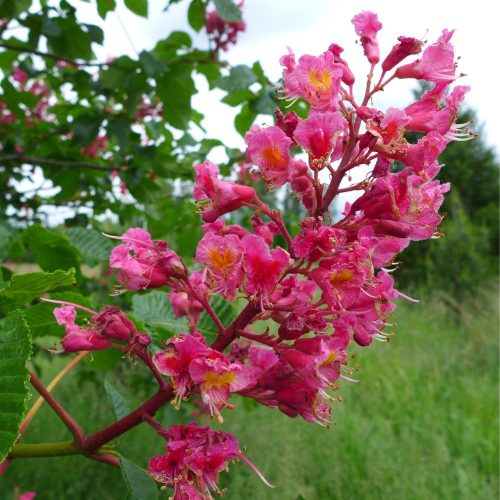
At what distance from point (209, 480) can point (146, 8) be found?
1545 millimetres

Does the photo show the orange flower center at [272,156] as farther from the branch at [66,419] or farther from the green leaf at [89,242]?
the green leaf at [89,242]

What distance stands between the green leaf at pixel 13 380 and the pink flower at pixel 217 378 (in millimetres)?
229

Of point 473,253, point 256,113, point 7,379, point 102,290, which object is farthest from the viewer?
point 473,253

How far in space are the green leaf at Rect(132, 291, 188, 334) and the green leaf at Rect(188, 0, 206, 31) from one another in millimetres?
1159

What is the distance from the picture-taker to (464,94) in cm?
93

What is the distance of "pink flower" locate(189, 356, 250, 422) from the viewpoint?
82 centimetres

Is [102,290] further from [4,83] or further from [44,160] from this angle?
[4,83]

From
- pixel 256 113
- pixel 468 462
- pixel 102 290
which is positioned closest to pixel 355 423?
pixel 468 462

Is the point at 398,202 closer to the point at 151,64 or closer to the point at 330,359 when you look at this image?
the point at 330,359

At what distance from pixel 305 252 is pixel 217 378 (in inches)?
8.7

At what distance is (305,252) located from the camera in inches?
32.6

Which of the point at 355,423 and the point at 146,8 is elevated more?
the point at 146,8

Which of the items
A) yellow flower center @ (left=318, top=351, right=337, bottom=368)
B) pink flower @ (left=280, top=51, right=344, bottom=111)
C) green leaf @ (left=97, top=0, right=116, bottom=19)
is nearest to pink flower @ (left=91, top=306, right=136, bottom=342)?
yellow flower center @ (left=318, top=351, right=337, bottom=368)

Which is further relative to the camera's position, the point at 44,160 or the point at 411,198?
the point at 44,160
